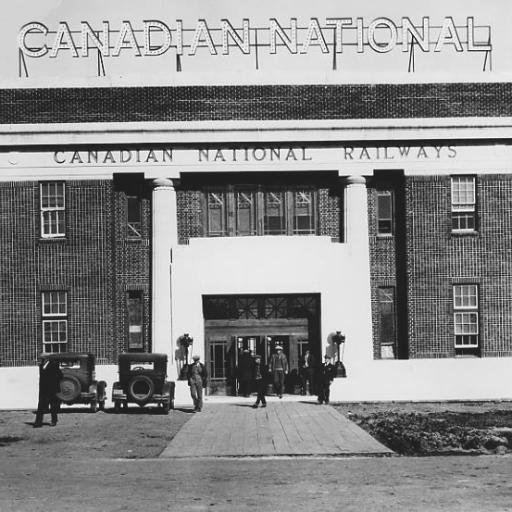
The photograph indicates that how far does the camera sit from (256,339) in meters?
35.6

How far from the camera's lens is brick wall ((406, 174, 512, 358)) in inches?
1395

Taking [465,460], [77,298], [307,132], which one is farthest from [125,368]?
[465,460]

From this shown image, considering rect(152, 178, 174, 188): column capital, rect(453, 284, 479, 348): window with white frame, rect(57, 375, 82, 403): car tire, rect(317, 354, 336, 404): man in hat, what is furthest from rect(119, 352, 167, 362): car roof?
rect(453, 284, 479, 348): window with white frame

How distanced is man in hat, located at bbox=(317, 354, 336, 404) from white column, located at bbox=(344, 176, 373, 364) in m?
2.22

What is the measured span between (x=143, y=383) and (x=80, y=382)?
1948 millimetres

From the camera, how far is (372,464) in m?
18.8

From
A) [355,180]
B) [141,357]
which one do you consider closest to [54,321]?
[141,357]

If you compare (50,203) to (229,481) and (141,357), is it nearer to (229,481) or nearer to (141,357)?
(141,357)

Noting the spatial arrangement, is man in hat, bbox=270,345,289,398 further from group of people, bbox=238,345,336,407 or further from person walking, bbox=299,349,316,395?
person walking, bbox=299,349,316,395

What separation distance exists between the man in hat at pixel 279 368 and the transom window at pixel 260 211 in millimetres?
4089

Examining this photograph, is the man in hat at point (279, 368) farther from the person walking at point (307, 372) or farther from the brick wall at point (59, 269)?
the brick wall at point (59, 269)

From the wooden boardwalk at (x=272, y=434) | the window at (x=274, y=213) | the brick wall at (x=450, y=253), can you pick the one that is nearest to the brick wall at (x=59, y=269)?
the window at (x=274, y=213)

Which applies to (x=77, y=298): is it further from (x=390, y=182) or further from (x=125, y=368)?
(x=390, y=182)

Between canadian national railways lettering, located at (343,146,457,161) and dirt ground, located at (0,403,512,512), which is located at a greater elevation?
canadian national railways lettering, located at (343,146,457,161)
